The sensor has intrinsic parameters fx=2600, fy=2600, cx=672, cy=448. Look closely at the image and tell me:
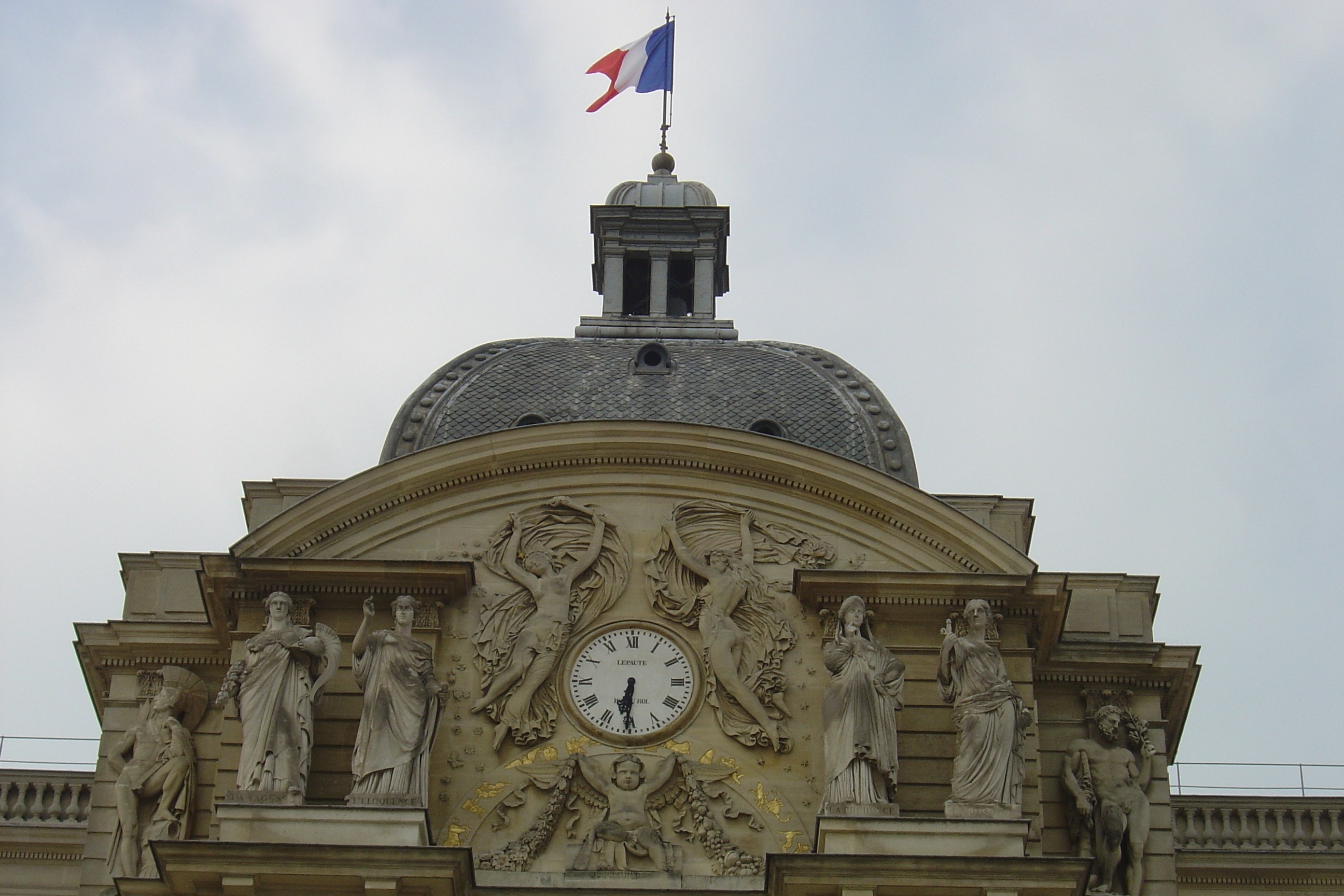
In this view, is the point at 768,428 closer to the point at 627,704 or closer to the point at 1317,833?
the point at 627,704

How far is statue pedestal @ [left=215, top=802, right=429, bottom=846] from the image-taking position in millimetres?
22922

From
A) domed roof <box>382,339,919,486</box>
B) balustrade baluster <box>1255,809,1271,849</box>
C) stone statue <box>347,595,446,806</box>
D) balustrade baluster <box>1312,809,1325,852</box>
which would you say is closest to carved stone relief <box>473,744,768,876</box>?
stone statue <box>347,595,446,806</box>

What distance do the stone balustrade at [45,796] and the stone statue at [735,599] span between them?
260 inches

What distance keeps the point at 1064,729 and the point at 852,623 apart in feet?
9.18

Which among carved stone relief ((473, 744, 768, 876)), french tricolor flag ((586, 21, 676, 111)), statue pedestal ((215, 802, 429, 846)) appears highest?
french tricolor flag ((586, 21, 676, 111))

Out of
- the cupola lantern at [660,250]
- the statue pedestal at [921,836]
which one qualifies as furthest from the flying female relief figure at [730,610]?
the cupola lantern at [660,250]

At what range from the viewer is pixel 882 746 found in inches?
937

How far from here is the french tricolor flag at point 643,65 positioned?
34625 millimetres

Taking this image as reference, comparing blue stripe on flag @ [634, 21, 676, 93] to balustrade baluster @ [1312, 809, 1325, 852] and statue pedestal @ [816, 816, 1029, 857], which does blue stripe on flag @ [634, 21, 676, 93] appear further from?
statue pedestal @ [816, 816, 1029, 857]

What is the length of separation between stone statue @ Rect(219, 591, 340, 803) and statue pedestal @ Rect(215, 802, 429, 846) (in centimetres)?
34

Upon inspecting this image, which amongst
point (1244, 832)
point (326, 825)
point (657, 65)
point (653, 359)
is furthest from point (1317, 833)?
point (657, 65)

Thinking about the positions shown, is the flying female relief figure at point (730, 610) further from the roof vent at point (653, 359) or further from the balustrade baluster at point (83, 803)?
the balustrade baluster at point (83, 803)

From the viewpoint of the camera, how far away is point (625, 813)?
24156 millimetres

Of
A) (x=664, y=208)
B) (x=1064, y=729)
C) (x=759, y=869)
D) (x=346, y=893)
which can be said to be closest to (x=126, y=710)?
(x=346, y=893)
